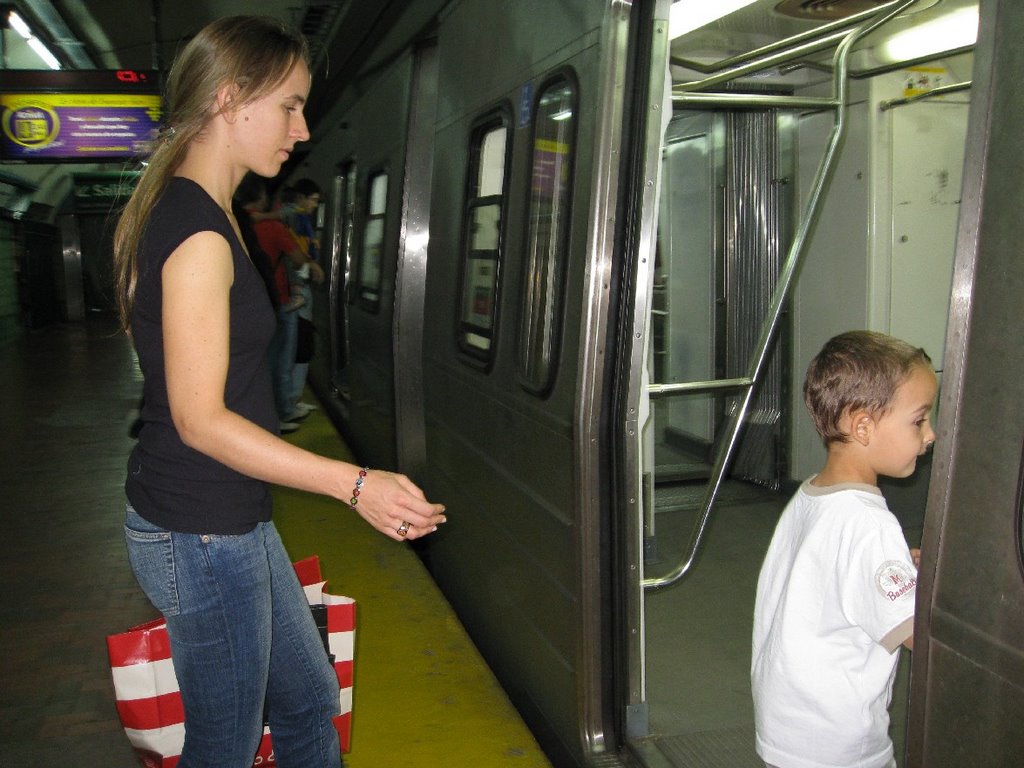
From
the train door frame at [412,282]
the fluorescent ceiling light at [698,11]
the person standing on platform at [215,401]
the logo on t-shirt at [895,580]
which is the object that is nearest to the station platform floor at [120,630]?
the person standing on platform at [215,401]

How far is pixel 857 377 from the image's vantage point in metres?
1.73

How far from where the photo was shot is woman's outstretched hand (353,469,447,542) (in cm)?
161

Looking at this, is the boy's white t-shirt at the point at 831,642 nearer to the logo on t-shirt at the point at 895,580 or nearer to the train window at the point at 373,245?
the logo on t-shirt at the point at 895,580

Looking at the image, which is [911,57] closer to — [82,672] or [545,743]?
[545,743]

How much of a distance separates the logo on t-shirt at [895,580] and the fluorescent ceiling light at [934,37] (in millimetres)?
3439

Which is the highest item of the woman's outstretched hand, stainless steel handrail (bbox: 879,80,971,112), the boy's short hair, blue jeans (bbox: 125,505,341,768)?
stainless steel handrail (bbox: 879,80,971,112)

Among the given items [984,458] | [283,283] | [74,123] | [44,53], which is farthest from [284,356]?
[44,53]

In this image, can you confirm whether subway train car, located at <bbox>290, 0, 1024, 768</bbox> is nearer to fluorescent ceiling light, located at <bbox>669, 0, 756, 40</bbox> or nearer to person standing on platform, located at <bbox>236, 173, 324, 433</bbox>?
fluorescent ceiling light, located at <bbox>669, 0, 756, 40</bbox>

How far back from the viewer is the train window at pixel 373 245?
573 centimetres

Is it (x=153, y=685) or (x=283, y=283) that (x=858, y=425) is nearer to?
(x=153, y=685)

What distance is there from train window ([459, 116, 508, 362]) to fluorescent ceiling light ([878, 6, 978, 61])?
2139 millimetres

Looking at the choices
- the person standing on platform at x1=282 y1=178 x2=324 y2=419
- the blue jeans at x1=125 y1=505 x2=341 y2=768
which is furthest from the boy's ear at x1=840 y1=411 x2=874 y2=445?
the person standing on platform at x1=282 y1=178 x2=324 y2=419

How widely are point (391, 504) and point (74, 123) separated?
29.8 feet

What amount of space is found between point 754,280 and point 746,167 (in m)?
0.65
